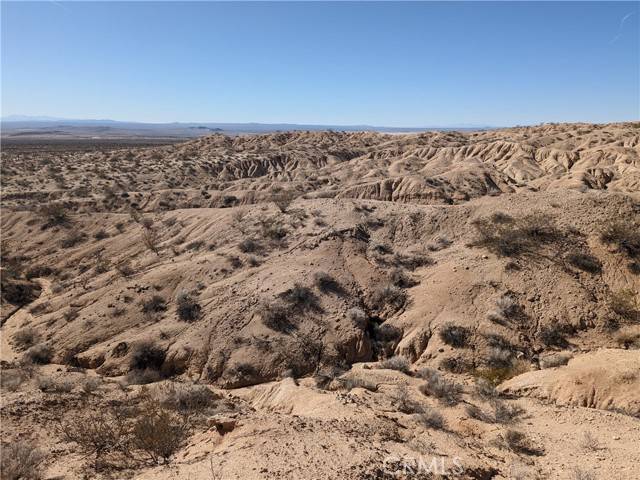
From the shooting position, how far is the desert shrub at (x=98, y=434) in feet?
34.3

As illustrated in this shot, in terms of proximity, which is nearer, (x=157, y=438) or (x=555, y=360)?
(x=157, y=438)

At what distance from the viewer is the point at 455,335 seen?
16.5 m

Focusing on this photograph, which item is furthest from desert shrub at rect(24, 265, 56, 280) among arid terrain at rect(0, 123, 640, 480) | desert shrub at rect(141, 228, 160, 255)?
desert shrub at rect(141, 228, 160, 255)

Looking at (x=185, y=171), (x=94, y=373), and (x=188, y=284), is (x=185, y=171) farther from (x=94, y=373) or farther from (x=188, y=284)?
(x=94, y=373)

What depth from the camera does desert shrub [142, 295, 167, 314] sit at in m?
19.8

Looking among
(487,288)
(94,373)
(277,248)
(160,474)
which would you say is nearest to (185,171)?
(277,248)

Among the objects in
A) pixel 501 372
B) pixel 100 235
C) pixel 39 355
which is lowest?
pixel 39 355

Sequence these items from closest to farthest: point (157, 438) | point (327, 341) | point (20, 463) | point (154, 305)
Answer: point (20, 463) < point (157, 438) < point (327, 341) < point (154, 305)

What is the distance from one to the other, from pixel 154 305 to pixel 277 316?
6.56m

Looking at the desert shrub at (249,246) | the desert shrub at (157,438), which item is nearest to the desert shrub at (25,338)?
the desert shrub at (249,246)

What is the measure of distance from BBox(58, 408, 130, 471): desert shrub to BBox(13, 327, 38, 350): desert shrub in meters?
8.70

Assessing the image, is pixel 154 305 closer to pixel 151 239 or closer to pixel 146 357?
pixel 146 357

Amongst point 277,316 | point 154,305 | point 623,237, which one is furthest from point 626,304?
point 154,305

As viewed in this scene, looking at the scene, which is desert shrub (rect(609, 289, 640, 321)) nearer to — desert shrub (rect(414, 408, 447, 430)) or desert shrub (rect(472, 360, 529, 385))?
desert shrub (rect(472, 360, 529, 385))
